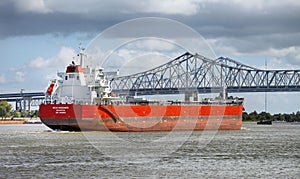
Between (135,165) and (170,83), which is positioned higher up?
(170,83)

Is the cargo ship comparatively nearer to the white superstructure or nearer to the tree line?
the white superstructure

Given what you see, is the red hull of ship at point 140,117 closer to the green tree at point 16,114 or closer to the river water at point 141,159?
the river water at point 141,159

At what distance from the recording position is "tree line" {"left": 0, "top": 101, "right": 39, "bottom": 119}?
456 feet

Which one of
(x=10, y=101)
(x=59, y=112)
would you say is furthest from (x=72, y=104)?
(x=10, y=101)

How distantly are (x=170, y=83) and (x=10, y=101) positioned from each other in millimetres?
55726

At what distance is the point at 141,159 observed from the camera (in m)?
31.1

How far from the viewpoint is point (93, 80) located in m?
52.5

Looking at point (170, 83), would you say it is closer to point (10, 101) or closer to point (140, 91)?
point (140, 91)

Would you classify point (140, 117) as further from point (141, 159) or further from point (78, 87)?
point (141, 159)

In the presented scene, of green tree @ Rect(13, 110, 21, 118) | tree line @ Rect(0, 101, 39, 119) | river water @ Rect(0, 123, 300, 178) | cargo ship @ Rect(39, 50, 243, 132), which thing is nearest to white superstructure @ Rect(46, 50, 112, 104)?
cargo ship @ Rect(39, 50, 243, 132)

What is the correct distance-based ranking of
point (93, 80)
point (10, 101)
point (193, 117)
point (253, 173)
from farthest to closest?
point (10, 101), point (193, 117), point (93, 80), point (253, 173)

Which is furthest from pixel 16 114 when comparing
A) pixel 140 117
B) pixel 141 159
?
pixel 141 159

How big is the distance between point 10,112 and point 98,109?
100655 mm

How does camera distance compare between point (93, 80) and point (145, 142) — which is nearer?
point (145, 142)
